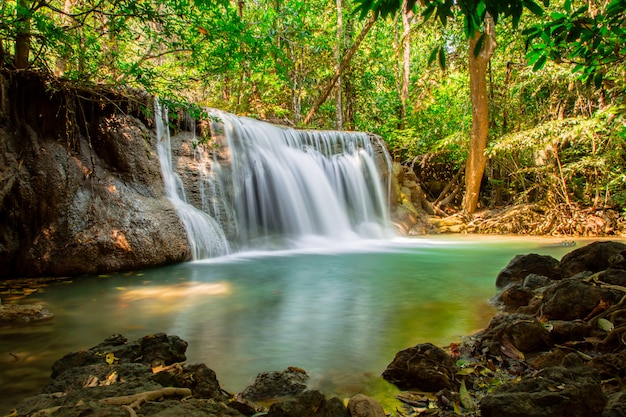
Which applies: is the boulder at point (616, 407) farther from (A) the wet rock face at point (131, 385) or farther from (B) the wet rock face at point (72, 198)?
(B) the wet rock face at point (72, 198)

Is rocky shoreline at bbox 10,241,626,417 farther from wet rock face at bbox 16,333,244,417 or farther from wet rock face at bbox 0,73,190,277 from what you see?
wet rock face at bbox 0,73,190,277

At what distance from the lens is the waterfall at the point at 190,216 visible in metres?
7.43

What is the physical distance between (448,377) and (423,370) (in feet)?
0.46

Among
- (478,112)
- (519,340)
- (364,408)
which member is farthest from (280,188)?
(364,408)

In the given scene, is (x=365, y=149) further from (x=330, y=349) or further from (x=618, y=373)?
(x=618, y=373)

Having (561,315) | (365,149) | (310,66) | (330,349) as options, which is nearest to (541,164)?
(365,149)

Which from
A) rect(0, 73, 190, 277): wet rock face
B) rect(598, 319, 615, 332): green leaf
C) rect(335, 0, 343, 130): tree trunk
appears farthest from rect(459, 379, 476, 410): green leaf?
rect(335, 0, 343, 130): tree trunk

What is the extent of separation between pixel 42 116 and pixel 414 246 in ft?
26.3

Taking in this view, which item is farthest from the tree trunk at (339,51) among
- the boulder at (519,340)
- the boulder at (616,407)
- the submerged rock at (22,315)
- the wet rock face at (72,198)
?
the boulder at (616,407)

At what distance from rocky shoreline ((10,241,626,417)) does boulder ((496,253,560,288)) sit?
1.39 metres

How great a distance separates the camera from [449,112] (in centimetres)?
1658

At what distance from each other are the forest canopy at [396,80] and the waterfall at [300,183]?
185 centimetres

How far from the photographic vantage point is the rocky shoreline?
5.64 feet

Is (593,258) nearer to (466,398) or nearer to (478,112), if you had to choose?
(466,398)
